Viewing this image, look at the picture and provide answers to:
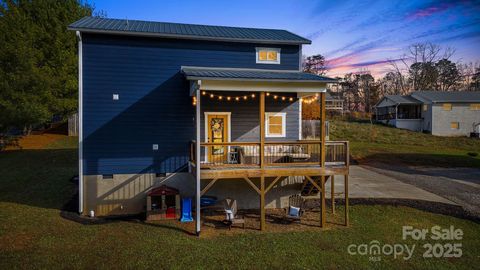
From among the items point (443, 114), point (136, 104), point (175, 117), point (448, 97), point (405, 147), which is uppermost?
point (448, 97)

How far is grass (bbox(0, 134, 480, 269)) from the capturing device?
6.96 meters

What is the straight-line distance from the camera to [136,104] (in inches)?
421

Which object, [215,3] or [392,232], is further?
[215,3]

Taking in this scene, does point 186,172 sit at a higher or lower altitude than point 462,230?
higher

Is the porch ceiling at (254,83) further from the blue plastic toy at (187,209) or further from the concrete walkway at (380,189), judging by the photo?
the concrete walkway at (380,189)

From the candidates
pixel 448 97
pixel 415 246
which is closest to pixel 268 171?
pixel 415 246

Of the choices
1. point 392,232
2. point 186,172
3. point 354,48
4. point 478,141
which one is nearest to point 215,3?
point 186,172

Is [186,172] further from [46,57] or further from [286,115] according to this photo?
[46,57]

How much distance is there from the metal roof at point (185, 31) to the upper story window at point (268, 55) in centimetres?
38

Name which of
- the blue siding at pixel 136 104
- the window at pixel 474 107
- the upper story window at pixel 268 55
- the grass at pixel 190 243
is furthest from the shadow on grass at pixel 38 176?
the window at pixel 474 107

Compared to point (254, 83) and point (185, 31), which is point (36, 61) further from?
point (254, 83)

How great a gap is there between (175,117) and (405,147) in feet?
81.4

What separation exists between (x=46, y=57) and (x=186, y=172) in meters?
21.3

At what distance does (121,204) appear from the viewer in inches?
418
